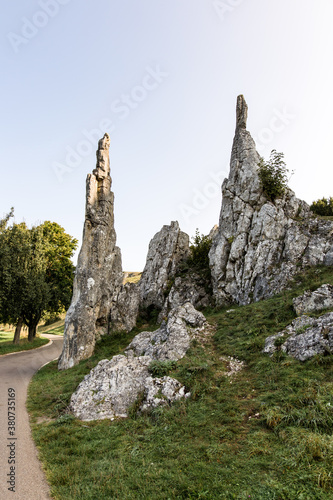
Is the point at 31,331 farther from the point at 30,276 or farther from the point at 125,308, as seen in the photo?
the point at 125,308

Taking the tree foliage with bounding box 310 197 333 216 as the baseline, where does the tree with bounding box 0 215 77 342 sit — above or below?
below

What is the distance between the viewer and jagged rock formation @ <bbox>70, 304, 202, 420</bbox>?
1129 cm

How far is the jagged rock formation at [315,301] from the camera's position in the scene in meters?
14.4

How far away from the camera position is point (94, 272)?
24.9 m

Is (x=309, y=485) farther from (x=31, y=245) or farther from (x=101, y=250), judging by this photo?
(x=31, y=245)

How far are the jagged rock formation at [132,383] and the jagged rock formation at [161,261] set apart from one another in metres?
14.8

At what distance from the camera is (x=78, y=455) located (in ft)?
27.7

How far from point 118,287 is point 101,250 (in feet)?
15.3

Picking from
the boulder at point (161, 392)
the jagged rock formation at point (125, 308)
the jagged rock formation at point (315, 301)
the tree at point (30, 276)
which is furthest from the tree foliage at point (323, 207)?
the tree at point (30, 276)

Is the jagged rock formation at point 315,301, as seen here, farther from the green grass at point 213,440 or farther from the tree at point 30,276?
the tree at point 30,276

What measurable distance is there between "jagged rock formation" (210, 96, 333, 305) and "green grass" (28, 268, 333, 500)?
11165mm

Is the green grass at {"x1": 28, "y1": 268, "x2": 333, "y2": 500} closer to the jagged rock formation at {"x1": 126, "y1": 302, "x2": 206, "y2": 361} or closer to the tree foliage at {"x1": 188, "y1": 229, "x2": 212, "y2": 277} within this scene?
the jagged rock formation at {"x1": 126, "y1": 302, "x2": 206, "y2": 361}

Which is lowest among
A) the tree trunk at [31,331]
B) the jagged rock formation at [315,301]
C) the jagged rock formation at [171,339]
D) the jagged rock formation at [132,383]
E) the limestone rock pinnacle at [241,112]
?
the tree trunk at [31,331]

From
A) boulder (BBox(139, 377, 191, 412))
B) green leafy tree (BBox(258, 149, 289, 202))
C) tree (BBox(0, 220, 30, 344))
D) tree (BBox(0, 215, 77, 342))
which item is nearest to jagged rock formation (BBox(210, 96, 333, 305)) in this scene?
green leafy tree (BBox(258, 149, 289, 202))
